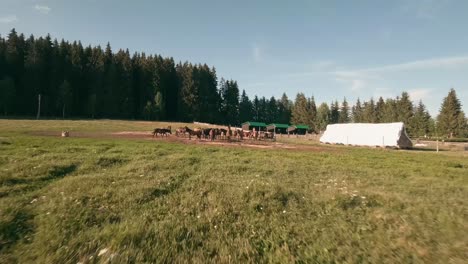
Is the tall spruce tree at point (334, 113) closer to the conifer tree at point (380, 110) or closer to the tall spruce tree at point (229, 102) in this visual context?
the conifer tree at point (380, 110)

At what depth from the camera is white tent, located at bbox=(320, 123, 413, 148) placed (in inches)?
1866

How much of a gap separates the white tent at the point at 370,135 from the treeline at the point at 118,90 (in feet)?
195

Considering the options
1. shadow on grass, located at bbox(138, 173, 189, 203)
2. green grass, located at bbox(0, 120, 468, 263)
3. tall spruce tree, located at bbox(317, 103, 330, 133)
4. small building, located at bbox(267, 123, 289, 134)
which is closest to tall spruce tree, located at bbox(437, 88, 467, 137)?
tall spruce tree, located at bbox(317, 103, 330, 133)

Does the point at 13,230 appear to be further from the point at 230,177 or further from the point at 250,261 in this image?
the point at 230,177

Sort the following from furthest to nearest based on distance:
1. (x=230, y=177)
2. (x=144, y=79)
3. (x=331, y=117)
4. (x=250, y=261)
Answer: (x=331, y=117), (x=144, y=79), (x=230, y=177), (x=250, y=261)

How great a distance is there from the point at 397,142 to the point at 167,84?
83.6 meters

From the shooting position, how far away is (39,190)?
9.71 meters

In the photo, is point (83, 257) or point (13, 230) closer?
point (83, 257)

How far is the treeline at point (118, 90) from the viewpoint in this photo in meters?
84.6

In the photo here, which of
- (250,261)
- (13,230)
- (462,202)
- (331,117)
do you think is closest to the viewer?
(250,261)

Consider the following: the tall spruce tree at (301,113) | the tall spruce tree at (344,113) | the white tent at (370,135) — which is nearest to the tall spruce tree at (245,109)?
the tall spruce tree at (301,113)

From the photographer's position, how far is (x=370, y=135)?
168 ft

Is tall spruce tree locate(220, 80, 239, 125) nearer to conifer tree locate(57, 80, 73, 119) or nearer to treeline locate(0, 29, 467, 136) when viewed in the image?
treeline locate(0, 29, 467, 136)

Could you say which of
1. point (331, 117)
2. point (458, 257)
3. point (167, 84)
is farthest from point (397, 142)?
point (331, 117)
